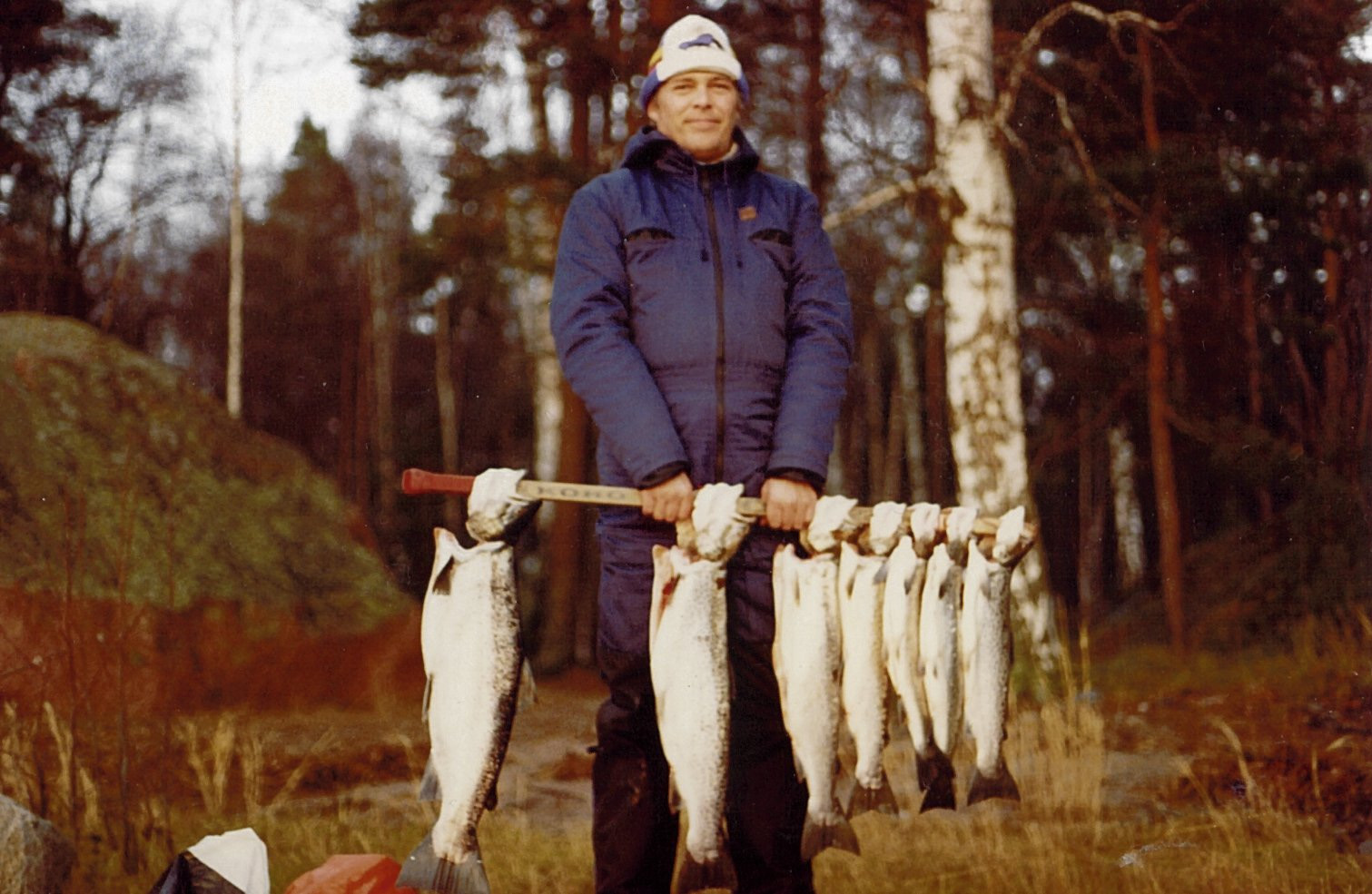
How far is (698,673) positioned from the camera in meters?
2.92

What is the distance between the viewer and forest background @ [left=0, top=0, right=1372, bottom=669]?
6332 mm

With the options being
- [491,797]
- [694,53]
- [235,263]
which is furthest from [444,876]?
[235,263]

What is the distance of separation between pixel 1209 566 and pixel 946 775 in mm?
9611

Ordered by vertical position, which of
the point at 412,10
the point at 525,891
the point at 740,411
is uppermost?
the point at 412,10

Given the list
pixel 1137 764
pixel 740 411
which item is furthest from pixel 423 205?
pixel 740 411

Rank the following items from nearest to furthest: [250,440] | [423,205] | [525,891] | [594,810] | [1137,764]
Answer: [594,810]
[525,891]
[1137,764]
[250,440]
[423,205]

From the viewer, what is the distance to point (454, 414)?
19.8 metres

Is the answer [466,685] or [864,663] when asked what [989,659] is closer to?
[864,663]

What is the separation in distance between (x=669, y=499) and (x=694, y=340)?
1.40 feet

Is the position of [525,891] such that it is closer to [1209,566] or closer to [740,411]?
[740,411]

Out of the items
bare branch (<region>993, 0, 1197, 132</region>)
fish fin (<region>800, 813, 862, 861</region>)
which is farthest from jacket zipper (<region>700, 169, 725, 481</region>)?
bare branch (<region>993, 0, 1197, 132</region>)

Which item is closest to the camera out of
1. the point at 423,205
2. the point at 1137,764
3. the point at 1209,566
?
the point at 1137,764

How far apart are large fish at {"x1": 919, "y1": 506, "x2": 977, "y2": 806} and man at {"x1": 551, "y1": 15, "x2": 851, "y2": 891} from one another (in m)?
0.36

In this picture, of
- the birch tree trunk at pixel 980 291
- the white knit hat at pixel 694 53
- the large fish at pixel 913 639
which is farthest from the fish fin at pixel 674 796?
A: the birch tree trunk at pixel 980 291
